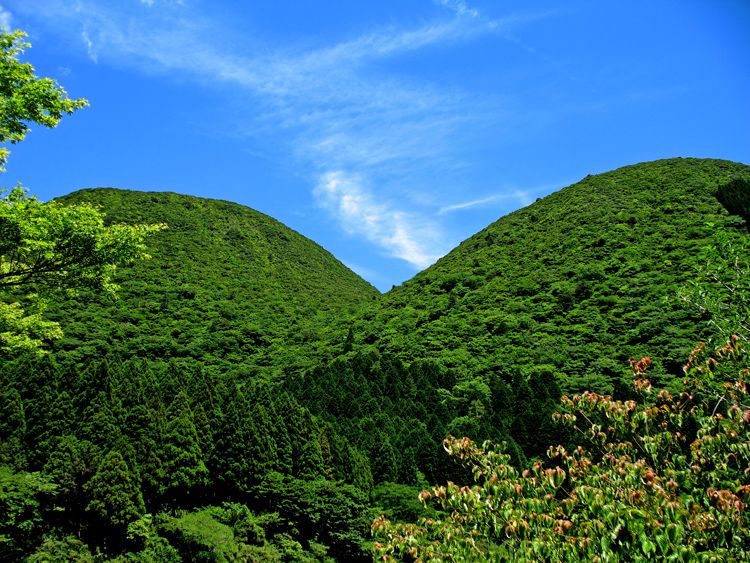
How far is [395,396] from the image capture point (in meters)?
24.3

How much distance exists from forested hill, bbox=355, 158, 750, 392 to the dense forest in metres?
0.21

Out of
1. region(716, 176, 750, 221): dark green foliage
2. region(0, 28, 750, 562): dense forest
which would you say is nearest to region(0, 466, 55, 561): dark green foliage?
region(0, 28, 750, 562): dense forest

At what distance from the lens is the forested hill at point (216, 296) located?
34.6 m

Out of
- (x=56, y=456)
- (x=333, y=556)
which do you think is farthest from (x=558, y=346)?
(x=56, y=456)

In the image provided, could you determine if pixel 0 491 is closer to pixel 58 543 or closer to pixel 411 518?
pixel 58 543

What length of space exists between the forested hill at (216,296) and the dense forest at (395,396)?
28 centimetres

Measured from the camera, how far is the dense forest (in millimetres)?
5289

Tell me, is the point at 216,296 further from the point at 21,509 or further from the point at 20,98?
the point at 20,98

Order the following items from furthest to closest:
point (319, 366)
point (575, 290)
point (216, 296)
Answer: point (216, 296)
point (575, 290)
point (319, 366)

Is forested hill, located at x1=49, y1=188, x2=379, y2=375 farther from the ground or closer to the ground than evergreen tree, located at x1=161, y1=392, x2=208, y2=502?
farther from the ground

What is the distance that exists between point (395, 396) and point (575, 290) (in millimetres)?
16943

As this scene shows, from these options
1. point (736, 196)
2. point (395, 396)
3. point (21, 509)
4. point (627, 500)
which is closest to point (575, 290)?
point (395, 396)

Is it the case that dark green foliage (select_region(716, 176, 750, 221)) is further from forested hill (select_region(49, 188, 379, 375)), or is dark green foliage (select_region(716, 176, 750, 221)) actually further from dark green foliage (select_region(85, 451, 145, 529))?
dark green foliage (select_region(85, 451, 145, 529))

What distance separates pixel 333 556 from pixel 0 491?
842 cm
